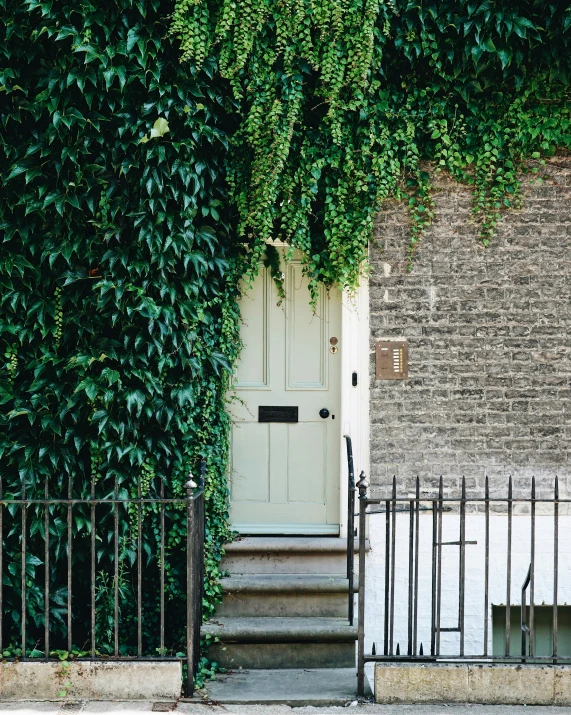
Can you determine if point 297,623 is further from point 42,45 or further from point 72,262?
point 42,45

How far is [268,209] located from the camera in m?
6.04

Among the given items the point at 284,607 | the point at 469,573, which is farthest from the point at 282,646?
the point at 469,573

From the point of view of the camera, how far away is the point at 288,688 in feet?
17.3

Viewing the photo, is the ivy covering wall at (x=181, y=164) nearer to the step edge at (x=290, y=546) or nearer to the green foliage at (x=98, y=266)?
the green foliage at (x=98, y=266)

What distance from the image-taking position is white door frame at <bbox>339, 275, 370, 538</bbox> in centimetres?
643

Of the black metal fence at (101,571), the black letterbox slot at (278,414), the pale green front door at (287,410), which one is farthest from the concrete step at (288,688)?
the black letterbox slot at (278,414)

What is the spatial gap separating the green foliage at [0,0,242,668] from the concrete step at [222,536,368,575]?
28 cm

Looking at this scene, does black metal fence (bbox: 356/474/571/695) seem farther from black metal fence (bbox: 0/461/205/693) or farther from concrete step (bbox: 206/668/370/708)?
black metal fence (bbox: 0/461/205/693)

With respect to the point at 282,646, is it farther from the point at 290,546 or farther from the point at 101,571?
the point at 101,571

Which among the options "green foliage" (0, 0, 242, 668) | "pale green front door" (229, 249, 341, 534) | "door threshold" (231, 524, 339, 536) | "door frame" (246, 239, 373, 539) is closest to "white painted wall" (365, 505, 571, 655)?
"door threshold" (231, 524, 339, 536)

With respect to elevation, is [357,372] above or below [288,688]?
above

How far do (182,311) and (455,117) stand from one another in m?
2.66

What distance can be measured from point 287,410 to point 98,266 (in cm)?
191

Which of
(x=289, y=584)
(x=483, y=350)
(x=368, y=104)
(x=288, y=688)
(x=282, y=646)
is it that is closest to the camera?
(x=288, y=688)
